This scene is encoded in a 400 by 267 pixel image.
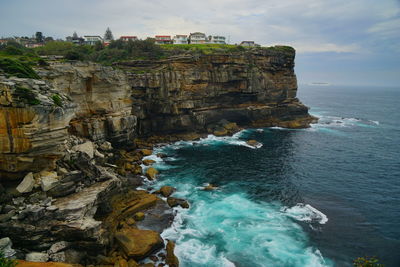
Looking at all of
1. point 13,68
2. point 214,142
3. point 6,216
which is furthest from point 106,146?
point 214,142

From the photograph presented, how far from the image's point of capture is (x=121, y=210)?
103ft

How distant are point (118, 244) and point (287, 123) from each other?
241 feet

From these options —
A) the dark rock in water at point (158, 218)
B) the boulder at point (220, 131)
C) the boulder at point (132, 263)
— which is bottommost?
the boulder at point (132, 263)

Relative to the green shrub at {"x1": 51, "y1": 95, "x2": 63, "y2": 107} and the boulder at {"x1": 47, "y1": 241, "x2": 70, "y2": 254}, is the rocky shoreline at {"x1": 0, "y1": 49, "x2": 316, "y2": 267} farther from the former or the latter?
the green shrub at {"x1": 51, "y1": 95, "x2": 63, "y2": 107}

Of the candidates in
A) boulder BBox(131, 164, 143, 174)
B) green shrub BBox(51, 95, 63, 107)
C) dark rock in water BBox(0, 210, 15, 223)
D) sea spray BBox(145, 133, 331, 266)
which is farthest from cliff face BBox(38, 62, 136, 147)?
dark rock in water BBox(0, 210, 15, 223)

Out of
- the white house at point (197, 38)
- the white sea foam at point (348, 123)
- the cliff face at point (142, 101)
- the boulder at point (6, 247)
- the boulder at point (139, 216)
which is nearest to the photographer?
the boulder at point (6, 247)

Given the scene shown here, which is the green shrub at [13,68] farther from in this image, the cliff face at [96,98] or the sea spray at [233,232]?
the sea spray at [233,232]

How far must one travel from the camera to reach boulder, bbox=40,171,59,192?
2534cm

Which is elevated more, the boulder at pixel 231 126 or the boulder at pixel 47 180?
the boulder at pixel 47 180

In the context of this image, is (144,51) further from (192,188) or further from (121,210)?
(121,210)

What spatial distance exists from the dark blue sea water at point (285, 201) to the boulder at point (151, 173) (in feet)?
6.95

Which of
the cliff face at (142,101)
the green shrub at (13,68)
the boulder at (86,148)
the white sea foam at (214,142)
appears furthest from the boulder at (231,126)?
the green shrub at (13,68)

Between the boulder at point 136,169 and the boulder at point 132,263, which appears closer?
the boulder at point 132,263

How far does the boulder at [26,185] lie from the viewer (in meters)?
24.8
